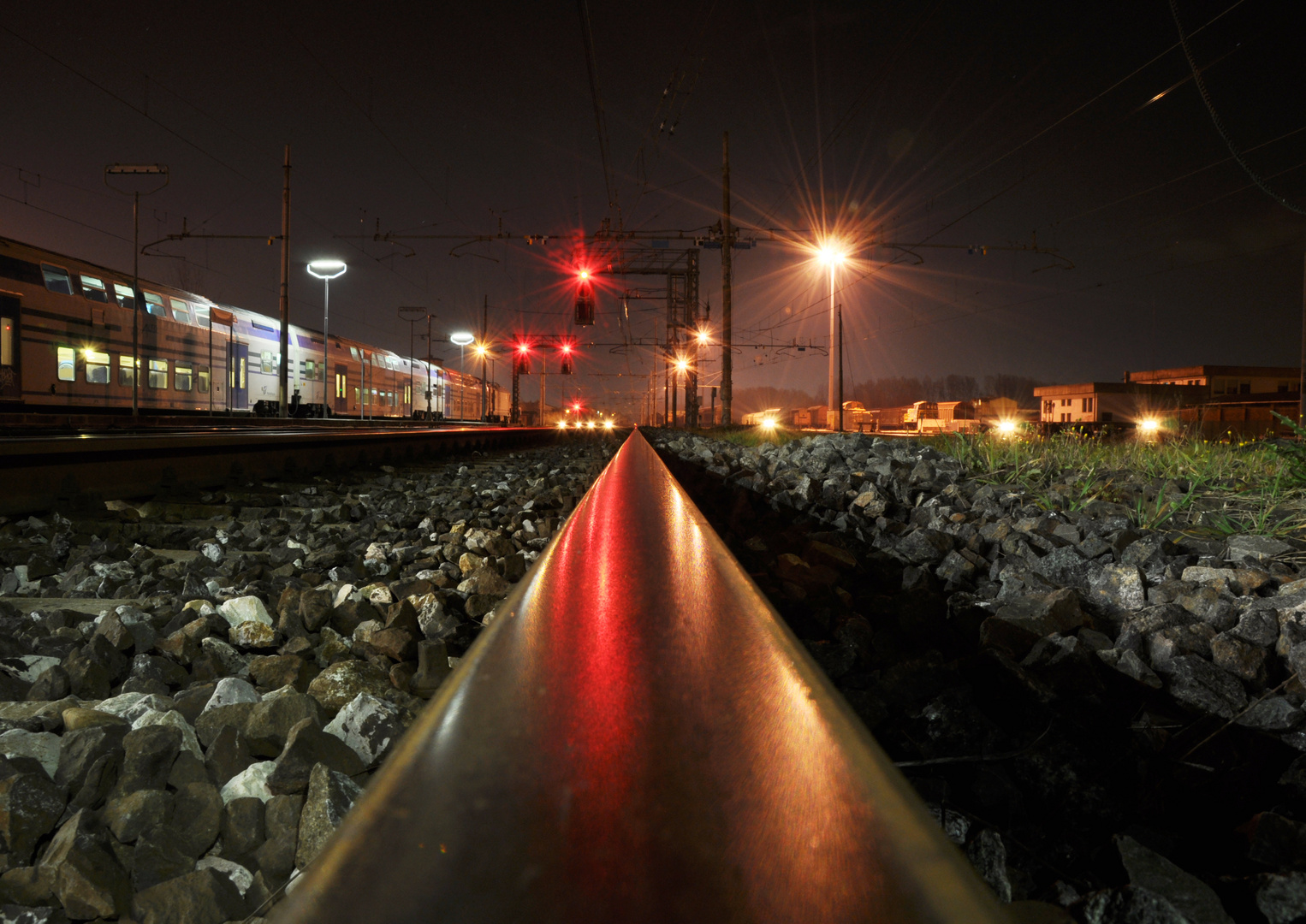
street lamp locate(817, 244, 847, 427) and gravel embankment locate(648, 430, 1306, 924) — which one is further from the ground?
street lamp locate(817, 244, 847, 427)

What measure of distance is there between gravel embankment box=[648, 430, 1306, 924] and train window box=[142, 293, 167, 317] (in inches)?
758

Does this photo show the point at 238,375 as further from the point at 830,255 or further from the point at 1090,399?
the point at 1090,399

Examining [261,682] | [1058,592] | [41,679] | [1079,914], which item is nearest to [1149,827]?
[1079,914]

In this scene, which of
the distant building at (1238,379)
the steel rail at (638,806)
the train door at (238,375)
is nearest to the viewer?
the steel rail at (638,806)

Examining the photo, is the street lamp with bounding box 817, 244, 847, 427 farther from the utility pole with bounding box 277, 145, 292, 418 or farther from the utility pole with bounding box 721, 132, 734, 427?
the utility pole with bounding box 277, 145, 292, 418

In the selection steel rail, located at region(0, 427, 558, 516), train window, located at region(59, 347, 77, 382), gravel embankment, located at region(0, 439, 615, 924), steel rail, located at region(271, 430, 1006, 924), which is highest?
train window, located at region(59, 347, 77, 382)

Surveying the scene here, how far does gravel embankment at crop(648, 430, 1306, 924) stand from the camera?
982 mm

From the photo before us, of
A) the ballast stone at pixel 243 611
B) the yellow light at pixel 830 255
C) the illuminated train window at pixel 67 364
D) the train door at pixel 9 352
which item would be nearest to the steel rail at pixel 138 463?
the ballast stone at pixel 243 611

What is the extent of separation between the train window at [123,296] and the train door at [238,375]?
183 inches

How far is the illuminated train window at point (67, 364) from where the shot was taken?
1459 cm

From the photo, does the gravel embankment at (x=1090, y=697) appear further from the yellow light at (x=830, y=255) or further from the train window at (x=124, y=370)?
the train window at (x=124, y=370)

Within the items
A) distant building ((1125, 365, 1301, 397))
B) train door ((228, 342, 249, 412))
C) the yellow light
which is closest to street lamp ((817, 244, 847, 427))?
the yellow light

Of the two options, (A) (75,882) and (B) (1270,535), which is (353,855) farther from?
(B) (1270,535)

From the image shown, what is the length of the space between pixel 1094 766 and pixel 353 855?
4.22 ft
